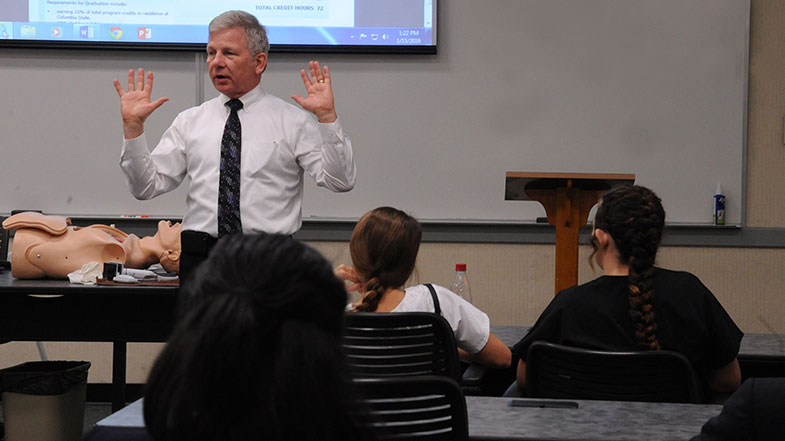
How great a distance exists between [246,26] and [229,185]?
22.0 inches

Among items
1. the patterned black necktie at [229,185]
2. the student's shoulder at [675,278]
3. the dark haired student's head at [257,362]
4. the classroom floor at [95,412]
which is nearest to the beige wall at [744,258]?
the classroom floor at [95,412]

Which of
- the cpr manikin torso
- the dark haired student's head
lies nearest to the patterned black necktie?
the cpr manikin torso

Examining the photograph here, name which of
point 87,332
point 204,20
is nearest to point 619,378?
point 87,332

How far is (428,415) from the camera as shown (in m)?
1.39

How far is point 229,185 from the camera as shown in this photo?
2.85 m

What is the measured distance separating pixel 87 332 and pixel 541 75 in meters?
2.53

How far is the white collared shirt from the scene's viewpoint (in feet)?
9.26

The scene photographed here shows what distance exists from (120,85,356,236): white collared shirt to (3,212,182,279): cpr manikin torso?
0.36 meters

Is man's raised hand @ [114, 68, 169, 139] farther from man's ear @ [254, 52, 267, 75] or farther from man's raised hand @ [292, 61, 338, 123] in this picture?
man's raised hand @ [292, 61, 338, 123]

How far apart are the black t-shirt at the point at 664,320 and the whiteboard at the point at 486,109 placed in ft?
7.47

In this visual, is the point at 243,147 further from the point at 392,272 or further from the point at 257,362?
the point at 257,362

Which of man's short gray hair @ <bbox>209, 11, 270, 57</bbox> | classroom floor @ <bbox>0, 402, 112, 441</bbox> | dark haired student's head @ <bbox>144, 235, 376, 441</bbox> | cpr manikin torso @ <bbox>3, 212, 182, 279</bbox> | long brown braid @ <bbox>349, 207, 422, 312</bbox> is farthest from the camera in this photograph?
classroom floor @ <bbox>0, 402, 112, 441</bbox>

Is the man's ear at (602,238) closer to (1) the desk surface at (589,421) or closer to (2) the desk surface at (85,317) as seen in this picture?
(1) the desk surface at (589,421)

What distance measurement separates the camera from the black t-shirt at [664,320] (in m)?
1.99
